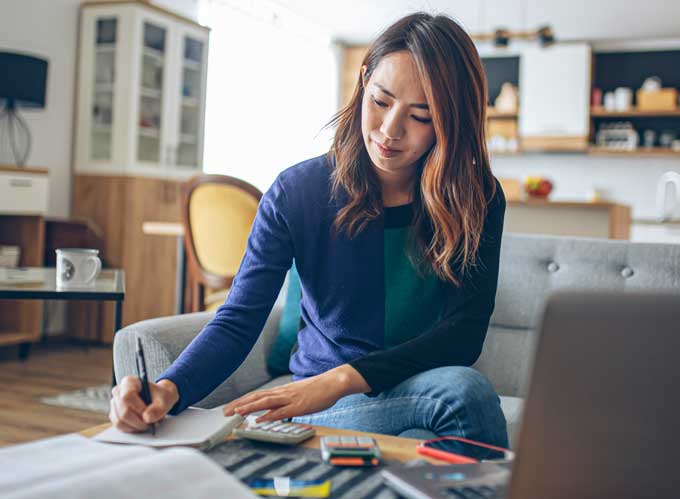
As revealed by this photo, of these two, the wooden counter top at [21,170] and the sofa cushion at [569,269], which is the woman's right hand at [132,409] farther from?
the wooden counter top at [21,170]

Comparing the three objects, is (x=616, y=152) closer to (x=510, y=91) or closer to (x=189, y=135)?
(x=510, y=91)

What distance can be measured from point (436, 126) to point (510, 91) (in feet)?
21.2

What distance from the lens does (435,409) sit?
1.12 metres

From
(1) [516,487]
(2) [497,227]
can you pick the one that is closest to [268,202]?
(2) [497,227]

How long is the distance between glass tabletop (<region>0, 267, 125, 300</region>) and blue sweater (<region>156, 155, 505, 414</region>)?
490 mm

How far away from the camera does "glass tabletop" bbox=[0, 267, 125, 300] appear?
159 centimetres

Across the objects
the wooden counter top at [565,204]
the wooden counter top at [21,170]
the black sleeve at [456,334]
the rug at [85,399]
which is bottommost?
the rug at [85,399]

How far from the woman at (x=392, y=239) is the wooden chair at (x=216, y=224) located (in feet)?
5.91

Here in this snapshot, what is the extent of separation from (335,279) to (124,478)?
77 cm

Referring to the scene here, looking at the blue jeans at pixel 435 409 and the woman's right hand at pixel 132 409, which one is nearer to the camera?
the woman's right hand at pixel 132 409

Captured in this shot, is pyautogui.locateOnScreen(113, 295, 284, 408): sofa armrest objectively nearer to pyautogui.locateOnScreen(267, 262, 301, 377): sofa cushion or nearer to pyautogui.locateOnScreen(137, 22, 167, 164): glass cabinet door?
pyautogui.locateOnScreen(267, 262, 301, 377): sofa cushion

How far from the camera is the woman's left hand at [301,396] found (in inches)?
39.8

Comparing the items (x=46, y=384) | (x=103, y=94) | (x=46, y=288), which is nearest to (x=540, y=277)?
(x=46, y=288)

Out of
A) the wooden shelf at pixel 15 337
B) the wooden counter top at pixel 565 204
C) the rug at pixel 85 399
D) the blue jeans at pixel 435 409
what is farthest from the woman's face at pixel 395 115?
the wooden shelf at pixel 15 337
